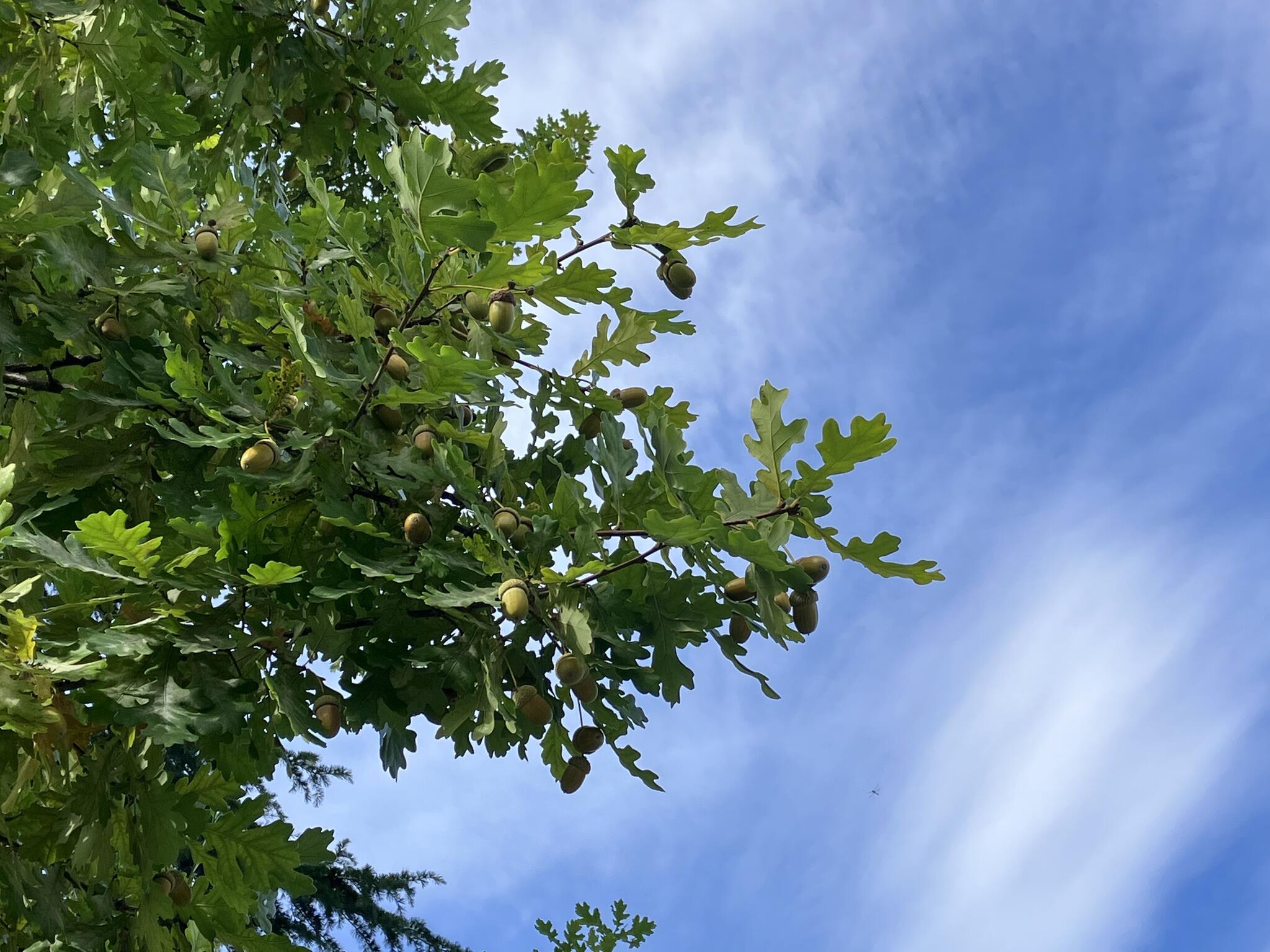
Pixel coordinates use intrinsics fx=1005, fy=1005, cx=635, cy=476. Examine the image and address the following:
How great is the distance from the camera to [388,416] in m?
2.58

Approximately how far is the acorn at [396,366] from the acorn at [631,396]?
0.80 meters

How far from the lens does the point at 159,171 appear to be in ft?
9.32

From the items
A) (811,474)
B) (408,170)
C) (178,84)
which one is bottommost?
(811,474)

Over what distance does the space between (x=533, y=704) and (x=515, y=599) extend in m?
0.44

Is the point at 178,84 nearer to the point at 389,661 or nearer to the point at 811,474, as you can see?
the point at 389,661

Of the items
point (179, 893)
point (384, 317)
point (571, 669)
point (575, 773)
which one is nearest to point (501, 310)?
point (384, 317)

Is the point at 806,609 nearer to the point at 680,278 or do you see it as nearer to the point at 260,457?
the point at 680,278

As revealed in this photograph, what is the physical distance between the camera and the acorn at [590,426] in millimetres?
2965

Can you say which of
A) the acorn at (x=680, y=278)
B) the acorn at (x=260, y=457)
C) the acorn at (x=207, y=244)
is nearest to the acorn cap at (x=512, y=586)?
the acorn at (x=260, y=457)

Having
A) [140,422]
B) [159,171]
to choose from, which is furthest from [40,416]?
[159,171]

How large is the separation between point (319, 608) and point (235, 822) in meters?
0.79

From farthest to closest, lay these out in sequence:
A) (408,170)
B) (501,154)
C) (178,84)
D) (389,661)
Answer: (178,84) < (501,154) < (389,661) < (408,170)

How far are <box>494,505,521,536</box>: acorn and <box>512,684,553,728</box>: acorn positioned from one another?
15.7 inches

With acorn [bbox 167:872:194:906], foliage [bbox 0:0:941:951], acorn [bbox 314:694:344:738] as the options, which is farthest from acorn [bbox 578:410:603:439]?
acorn [bbox 167:872:194:906]
